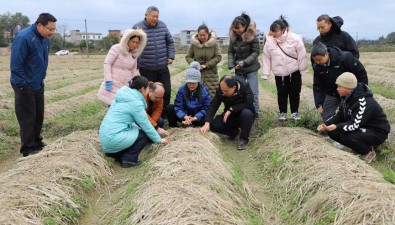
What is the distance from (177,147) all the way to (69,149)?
1291mm

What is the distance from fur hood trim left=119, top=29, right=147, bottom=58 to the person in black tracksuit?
2299 millimetres

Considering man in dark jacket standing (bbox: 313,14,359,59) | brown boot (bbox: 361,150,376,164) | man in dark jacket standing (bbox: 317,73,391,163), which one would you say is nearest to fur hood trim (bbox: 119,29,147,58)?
man in dark jacket standing (bbox: 313,14,359,59)

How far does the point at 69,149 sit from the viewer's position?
15.3 ft

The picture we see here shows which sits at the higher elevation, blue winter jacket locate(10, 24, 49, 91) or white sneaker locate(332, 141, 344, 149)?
blue winter jacket locate(10, 24, 49, 91)

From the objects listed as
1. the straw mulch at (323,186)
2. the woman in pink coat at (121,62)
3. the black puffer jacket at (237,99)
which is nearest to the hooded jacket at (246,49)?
the black puffer jacket at (237,99)

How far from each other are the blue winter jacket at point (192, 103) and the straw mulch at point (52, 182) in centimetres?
138

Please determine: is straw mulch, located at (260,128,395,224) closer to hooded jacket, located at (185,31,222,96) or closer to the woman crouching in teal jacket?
the woman crouching in teal jacket

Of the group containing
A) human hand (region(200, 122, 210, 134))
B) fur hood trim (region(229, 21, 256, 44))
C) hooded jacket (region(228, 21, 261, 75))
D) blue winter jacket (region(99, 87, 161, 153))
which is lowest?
human hand (region(200, 122, 210, 134))

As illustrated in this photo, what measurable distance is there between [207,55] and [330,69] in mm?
2001

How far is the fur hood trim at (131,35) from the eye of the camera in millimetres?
5395

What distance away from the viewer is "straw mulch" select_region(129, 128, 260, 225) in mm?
2855

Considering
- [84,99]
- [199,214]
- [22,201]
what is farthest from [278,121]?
[84,99]

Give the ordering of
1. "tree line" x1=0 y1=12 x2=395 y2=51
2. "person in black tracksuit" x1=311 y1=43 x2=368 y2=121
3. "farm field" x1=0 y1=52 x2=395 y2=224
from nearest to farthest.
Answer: "farm field" x1=0 y1=52 x2=395 y2=224 → "person in black tracksuit" x1=311 y1=43 x2=368 y2=121 → "tree line" x1=0 y1=12 x2=395 y2=51

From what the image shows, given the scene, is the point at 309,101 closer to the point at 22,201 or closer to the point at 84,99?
the point at 84,99
